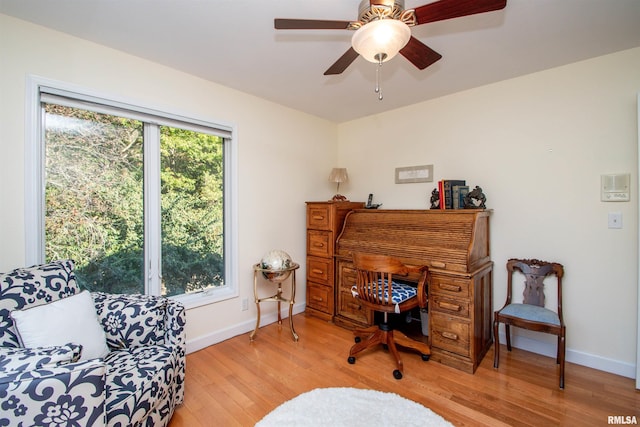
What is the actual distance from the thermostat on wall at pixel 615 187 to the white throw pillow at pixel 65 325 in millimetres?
3575

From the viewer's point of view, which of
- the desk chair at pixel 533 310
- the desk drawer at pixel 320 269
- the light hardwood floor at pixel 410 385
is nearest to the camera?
the light hardwood floor at pixel 410 385

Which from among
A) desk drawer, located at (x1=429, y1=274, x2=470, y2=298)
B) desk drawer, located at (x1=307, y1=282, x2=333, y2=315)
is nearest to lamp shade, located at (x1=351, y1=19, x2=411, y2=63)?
desk drawer, located at (x1=429, y1=274, x2=470, y2=298)

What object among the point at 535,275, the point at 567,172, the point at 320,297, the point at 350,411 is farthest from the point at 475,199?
the point at 350,411

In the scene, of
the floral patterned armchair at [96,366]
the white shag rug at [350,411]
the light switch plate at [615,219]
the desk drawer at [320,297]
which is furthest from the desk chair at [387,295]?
the light switch plate at [615,219]

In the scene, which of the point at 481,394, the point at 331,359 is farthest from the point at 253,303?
the point at 481,394

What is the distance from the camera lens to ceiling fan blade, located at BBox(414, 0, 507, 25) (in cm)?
120

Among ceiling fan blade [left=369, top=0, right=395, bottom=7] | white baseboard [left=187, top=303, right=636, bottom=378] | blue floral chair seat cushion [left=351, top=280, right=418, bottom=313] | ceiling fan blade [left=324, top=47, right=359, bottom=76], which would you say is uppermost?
ceiling fan blade [left=369, top=0, right=395, bottom=7]

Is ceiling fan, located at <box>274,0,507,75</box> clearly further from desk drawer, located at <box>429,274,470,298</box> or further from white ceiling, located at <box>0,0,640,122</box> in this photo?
desk drawer, located at <box>429,274,470,298</box>

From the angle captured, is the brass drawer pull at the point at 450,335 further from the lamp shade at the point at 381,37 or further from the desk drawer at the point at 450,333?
the lamp shade at the point at 381,37

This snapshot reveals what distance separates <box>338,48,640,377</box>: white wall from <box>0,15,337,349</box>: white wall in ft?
5.06

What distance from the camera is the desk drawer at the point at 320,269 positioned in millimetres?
3164

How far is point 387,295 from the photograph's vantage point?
2271mm

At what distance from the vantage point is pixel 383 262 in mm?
2164

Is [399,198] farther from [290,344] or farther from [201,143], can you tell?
[201,143]
